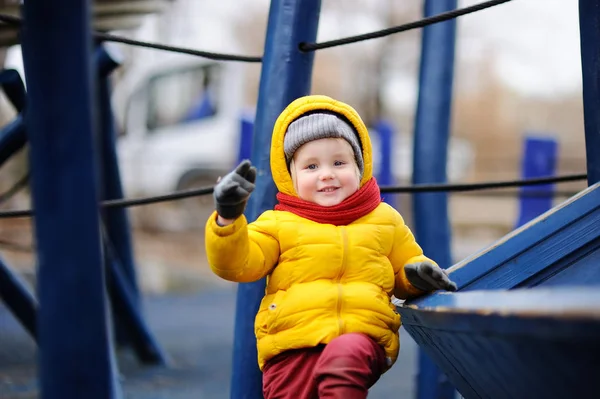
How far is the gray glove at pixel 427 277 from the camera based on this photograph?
131cm

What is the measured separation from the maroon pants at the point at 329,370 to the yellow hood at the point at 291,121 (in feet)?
0.92

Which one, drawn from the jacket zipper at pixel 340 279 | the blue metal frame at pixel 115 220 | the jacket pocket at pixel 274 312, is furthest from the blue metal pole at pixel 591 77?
the blue metal frame at pixel 115 220

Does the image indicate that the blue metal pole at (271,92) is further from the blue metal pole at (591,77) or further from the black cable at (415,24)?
the blue metal pole at (591,77)

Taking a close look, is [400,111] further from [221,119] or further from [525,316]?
[525,316]

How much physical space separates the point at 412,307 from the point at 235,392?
49 cm

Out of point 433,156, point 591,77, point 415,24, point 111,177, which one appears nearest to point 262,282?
point 415,24

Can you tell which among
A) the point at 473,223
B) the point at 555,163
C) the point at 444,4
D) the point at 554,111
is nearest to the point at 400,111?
the point at 554,111

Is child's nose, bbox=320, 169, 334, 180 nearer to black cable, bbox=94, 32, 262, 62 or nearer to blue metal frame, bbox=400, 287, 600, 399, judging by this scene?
blue metal frame, bbox=400, 287, 600, 399

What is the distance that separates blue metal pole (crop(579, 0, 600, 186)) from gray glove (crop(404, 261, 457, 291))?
19.1 inches

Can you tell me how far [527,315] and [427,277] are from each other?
45 cm

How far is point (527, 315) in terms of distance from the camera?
0.86 meters

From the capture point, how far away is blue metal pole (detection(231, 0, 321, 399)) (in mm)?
1605

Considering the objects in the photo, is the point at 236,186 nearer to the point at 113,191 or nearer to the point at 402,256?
the point at 402,256

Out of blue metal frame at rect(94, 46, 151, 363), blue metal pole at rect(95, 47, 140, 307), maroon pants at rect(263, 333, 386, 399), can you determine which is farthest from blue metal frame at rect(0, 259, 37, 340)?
maroon pants at rect(263, 333, 386, 399)
